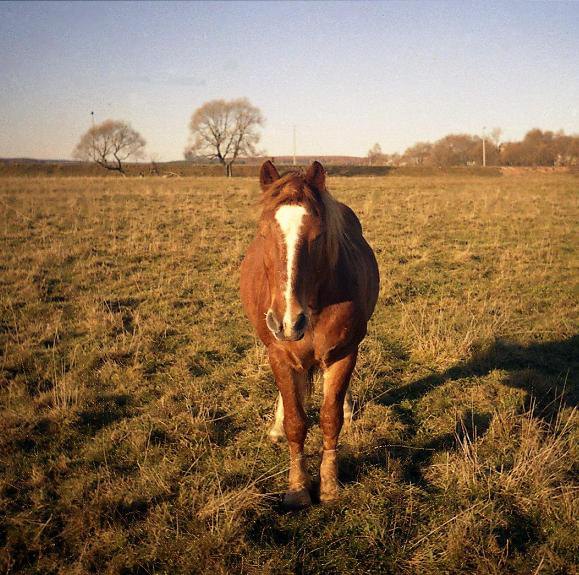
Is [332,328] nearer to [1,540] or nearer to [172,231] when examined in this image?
[1,540]

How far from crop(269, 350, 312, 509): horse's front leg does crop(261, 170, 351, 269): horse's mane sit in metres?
0.86

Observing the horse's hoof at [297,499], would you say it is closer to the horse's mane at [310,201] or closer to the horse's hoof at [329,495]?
the horse's hoof at [329,495]

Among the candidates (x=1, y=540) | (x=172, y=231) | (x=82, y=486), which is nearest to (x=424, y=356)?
(x=82, y=486)

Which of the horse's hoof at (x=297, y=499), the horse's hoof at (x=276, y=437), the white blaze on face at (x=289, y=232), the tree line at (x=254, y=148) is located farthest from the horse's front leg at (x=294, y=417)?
the tree line at (x=254, y=148)

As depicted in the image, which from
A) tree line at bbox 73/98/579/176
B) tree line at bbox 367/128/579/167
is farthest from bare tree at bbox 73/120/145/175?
A: tree line at bbox 367/128/579/167

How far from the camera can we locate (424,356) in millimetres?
5254

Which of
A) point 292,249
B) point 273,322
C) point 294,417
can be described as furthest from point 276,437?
point 292,249

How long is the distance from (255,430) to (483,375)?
2.77m

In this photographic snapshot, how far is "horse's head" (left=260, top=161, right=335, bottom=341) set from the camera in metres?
2.39

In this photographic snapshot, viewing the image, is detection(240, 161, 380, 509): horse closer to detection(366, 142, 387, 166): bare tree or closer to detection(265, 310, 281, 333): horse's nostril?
detection(265, 310, 281, 333): horse's nostril

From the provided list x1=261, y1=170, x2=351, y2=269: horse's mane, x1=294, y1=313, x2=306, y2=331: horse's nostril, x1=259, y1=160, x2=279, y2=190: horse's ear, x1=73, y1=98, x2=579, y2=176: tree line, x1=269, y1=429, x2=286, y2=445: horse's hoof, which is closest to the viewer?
x1=294, y1=313, x2=306, y2=331: horse's nostril

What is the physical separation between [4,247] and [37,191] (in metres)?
13.6

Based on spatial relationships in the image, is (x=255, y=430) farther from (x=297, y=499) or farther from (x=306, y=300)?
(x=306, y=300)

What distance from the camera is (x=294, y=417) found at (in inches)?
124
